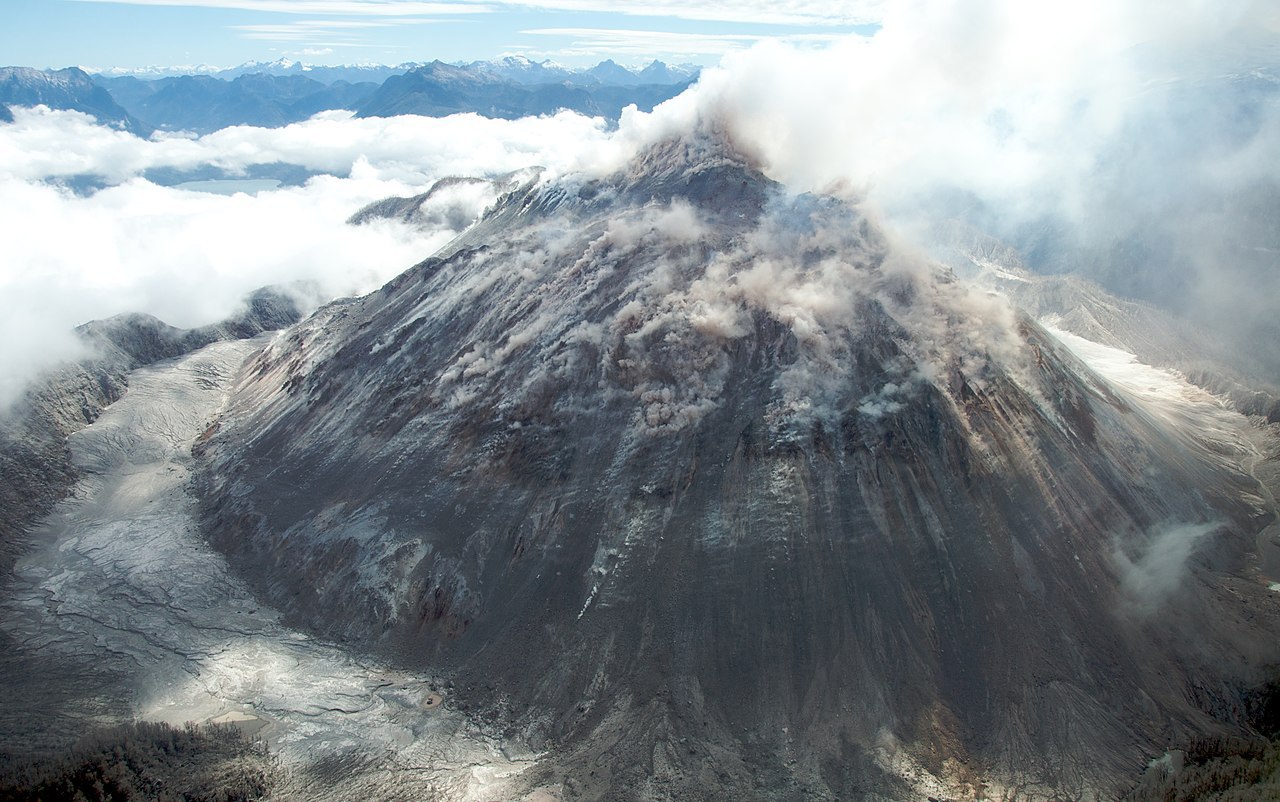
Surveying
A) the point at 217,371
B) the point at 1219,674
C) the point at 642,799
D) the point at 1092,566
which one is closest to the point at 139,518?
the point at 217,371

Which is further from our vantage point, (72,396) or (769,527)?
(72,396)

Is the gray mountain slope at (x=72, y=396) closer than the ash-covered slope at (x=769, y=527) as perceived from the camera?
No

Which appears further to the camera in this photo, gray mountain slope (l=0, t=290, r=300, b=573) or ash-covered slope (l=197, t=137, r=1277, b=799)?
gray mountain slope (l=0, t=290, r=300, b=573)

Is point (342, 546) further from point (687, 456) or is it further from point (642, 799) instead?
point (642, 799)

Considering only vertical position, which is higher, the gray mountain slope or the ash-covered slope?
the ash-covered slope

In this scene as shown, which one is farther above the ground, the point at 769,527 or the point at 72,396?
the point at 769,527

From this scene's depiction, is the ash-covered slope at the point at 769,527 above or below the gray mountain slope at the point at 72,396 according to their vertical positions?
above

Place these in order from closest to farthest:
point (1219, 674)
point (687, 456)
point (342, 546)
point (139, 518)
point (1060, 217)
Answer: point (1219, 674), point (687, 456), point (342, 546), point (139, 518), point (1060, 217)

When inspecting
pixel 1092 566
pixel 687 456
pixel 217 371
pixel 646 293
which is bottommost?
pixel 217 371
